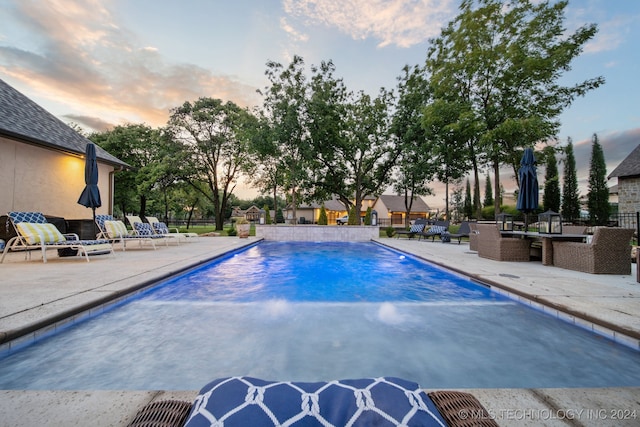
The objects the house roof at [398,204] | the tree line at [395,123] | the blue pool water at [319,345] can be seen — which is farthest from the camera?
the house roof at [398,204]

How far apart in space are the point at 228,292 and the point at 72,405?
12.1 ft

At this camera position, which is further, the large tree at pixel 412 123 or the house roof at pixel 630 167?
the large tree at pixel 412 123

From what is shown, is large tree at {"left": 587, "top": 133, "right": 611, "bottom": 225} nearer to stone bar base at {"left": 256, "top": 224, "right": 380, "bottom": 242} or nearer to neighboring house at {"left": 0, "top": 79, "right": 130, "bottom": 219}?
stone bar base at {"left": 256, "top": 224, "right": 380, "bottom": 242}

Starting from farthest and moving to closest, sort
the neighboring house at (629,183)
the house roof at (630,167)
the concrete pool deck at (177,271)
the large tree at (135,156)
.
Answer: the large tree at (135,156), the neighboring house at (629,183), the house roof at (630,167), the concrete pool deck at (177,271)

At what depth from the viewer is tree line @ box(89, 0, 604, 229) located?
1581 cm

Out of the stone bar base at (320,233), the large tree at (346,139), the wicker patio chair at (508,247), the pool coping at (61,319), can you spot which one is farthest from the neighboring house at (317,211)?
the pool coping at (61,319)

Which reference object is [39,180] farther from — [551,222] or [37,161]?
[551,222]

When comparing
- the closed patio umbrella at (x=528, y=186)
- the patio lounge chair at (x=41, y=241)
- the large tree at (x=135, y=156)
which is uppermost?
the large tree at (x=135, y=156)

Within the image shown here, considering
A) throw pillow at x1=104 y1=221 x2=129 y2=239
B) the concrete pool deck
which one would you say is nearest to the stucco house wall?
throw pillow at x1=104 y1=221 x2=129 y2=239

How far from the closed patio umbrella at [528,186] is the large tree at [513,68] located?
8.62m

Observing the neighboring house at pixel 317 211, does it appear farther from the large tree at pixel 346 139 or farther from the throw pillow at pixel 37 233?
the throw pillow at pixel 37 233

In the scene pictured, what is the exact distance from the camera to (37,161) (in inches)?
421

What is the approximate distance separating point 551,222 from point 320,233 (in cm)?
1144

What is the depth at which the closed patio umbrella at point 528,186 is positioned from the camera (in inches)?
291
